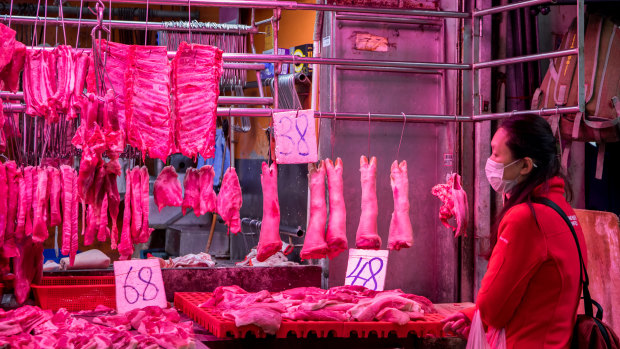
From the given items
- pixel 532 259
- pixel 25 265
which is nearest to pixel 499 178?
pixel 532 259

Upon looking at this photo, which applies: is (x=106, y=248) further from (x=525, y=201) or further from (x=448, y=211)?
(x=525, y=201)

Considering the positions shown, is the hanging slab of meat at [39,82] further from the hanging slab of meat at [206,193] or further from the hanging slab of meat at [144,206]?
the hanging slab of meat at [206,193]

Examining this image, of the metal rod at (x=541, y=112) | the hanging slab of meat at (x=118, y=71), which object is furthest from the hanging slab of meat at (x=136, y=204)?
the metal rod at (x=541, y=112)

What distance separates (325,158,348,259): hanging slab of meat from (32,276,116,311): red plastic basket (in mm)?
1541

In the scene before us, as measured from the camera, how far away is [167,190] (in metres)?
4.76

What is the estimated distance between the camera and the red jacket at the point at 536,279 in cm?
316

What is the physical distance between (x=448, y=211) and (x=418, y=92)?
1160 millimetres

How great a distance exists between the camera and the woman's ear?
330 cm

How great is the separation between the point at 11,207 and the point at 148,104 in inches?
41.5

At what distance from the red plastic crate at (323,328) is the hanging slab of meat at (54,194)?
1065 mm

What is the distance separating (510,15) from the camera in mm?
6121

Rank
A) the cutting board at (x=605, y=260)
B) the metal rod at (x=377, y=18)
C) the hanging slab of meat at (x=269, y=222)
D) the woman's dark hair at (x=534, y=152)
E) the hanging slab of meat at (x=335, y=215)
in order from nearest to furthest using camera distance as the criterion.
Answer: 1. the woman's dark hair at (x=534, y=152)
2. the hanging slab of meat at (x=269, y=222)
3. the hanging slab of meat at (x=335, y=215)
4. the cutting board at (x=605, y=260)
5. the metal rod at (x=377, y=18)

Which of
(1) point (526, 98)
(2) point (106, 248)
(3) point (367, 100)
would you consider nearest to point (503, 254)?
(3) point (367, 100)

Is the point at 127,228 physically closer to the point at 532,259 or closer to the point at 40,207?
the point at 40,207
